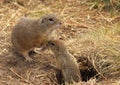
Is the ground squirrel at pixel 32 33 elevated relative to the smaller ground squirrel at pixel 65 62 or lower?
elevated

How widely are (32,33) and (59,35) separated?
153 centimetres

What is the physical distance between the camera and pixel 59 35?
7379 millimetres

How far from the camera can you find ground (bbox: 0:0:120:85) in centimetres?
579

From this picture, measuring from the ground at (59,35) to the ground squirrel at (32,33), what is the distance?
235mm

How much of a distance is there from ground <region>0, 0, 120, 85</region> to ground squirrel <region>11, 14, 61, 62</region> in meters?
0.24

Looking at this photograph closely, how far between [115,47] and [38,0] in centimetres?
314

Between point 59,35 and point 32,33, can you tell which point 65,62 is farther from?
point 59,35

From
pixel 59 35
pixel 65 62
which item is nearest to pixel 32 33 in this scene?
pixel 65 62

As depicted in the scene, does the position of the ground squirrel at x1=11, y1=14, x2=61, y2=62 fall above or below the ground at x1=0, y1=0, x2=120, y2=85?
above

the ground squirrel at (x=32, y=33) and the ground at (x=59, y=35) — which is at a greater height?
the ground squirrel at (x=32, y=33)

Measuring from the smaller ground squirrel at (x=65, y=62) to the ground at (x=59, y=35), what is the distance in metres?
0.17

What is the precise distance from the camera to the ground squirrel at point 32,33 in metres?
5.88

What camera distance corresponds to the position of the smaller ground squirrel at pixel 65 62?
5.78 metres

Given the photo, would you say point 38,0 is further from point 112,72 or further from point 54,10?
point 112,72
